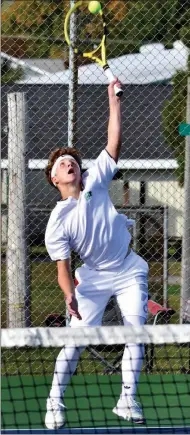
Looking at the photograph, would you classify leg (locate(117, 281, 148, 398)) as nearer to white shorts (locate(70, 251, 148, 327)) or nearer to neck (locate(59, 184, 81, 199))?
white shorts (locate(70, 251, 148, 327))

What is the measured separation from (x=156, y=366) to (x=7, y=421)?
6.24ft

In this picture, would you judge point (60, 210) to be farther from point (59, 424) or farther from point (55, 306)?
point (55, 306)

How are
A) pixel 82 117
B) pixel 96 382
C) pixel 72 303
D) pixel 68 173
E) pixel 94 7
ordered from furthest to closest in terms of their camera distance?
pixel 82 117 → pixel 96 382 → pixel 94 7 → pixel 68 173 → pixel 72 303

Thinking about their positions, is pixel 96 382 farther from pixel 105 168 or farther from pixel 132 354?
pixel 105 168

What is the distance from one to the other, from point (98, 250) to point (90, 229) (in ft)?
0.38

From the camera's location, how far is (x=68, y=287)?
227 inches

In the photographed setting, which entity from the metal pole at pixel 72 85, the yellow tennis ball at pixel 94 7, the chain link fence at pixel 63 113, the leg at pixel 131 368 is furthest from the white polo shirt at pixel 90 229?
the chain link fence at pixel 63 113

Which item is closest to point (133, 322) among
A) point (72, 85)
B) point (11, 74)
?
point (72, 85)

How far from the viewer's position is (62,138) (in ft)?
33.5

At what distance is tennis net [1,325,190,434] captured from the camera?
200 inches

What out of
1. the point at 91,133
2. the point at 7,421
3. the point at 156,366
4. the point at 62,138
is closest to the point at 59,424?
the point at 7,421

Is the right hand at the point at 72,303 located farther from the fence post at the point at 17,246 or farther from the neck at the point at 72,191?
the fence post at the point at 17,246

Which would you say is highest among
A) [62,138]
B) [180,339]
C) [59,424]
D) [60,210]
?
[62,138]

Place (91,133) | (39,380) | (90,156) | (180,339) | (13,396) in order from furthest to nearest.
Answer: (90,156), (91,133), (39,380), (13,396), (180,339)
